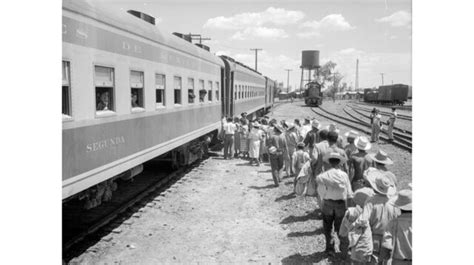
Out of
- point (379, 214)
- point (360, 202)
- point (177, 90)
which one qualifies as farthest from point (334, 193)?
point (177, 90)

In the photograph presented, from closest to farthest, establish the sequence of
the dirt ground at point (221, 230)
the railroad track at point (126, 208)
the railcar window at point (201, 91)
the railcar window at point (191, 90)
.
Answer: the dirt ground at point (221, 230) → the railroad track at point (126, 208) → the railcar window at point (191, 90) → the railcar window at point (201, 91)

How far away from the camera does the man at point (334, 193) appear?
5277 mm

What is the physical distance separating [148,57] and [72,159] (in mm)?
2733

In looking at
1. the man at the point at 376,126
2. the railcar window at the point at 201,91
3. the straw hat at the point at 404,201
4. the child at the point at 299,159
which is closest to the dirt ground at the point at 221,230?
the child at the point at 299,159

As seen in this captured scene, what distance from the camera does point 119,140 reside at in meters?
5.83

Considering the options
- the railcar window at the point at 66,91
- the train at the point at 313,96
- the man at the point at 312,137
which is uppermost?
the train at the point at 313,96

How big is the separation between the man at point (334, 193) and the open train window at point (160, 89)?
11.2 feet

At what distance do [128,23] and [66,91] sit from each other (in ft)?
6.51

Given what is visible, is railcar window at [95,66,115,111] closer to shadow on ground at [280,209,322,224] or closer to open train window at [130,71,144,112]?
open train window at [130,71,144,112]

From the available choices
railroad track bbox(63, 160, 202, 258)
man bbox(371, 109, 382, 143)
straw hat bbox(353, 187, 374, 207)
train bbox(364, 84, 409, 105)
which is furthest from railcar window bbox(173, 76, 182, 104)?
train bbox(364, 84, 409, 105)

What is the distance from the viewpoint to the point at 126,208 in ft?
24.3

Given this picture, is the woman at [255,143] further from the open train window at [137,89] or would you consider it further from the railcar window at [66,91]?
the railcar window at [66,91]

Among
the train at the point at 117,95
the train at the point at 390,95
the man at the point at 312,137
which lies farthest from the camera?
the train at the point at 390,95
